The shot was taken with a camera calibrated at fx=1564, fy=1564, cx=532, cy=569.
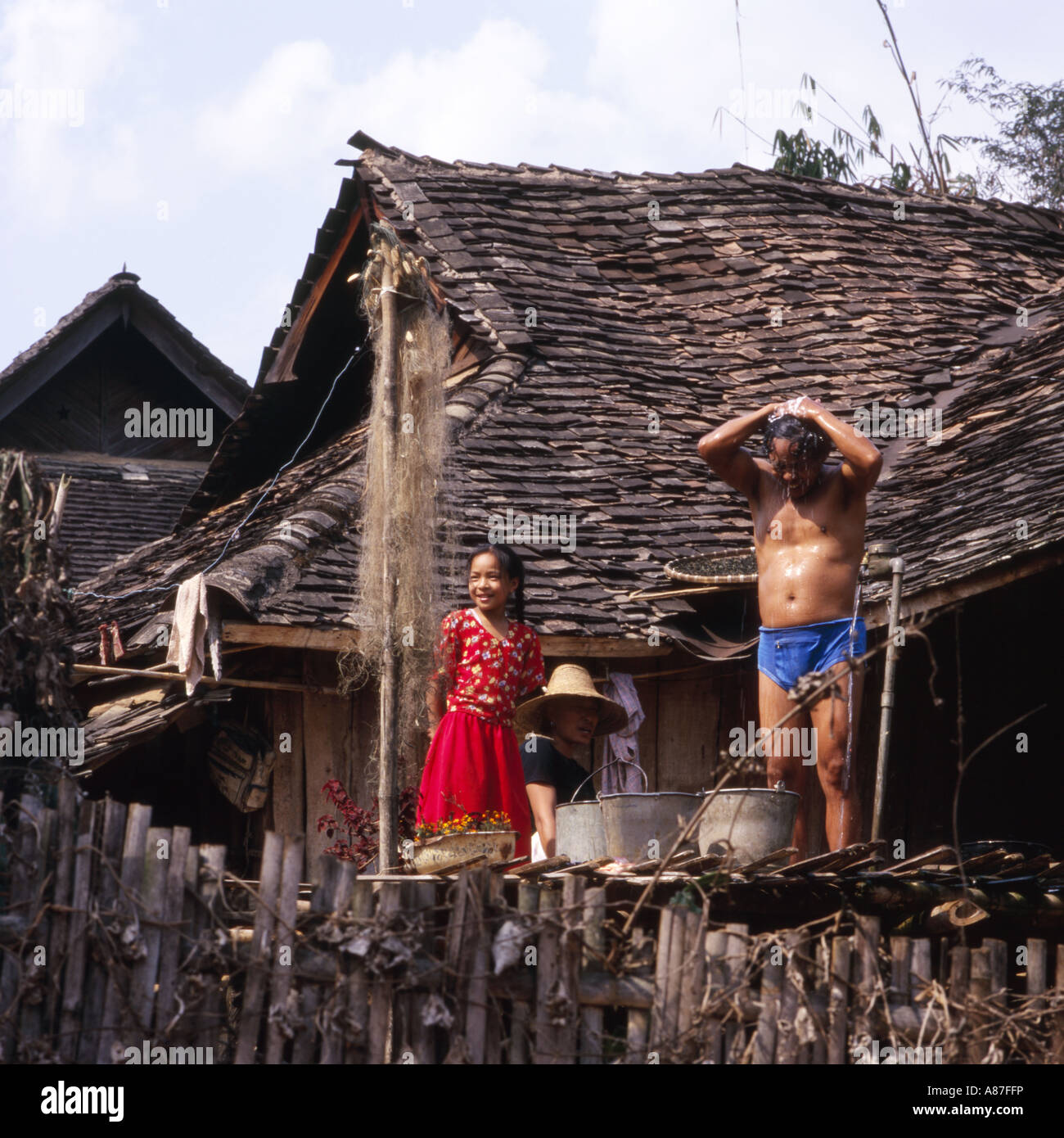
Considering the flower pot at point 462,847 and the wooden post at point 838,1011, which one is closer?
the wooden post at point 838,1011

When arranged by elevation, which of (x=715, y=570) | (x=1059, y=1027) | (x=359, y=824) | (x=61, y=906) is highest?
(x=715, y=570)

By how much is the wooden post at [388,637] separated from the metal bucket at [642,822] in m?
0.91

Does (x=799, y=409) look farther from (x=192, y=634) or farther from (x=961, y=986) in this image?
(x=192, y=634)

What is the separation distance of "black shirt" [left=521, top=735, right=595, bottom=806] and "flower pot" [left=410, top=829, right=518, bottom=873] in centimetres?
48

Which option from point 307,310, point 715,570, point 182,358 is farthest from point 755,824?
point 182,358

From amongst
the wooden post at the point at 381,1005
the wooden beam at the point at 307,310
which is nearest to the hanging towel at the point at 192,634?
the wooden post at the point at 381,1005

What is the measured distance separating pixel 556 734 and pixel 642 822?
4.72ft

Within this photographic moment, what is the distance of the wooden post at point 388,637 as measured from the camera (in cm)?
624

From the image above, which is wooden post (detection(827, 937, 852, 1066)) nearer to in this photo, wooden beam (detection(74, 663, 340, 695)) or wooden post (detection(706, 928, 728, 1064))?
wooden post (detection(706, 928, 728, 1064))

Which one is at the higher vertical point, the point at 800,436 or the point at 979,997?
the point at 800,436

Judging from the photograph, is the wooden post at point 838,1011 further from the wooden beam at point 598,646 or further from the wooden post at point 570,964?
the wooden beam at point 598,646

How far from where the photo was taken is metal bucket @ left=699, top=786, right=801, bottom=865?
579cm

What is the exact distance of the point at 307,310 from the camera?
12273mm

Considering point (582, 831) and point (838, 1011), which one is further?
point (582, 831)
